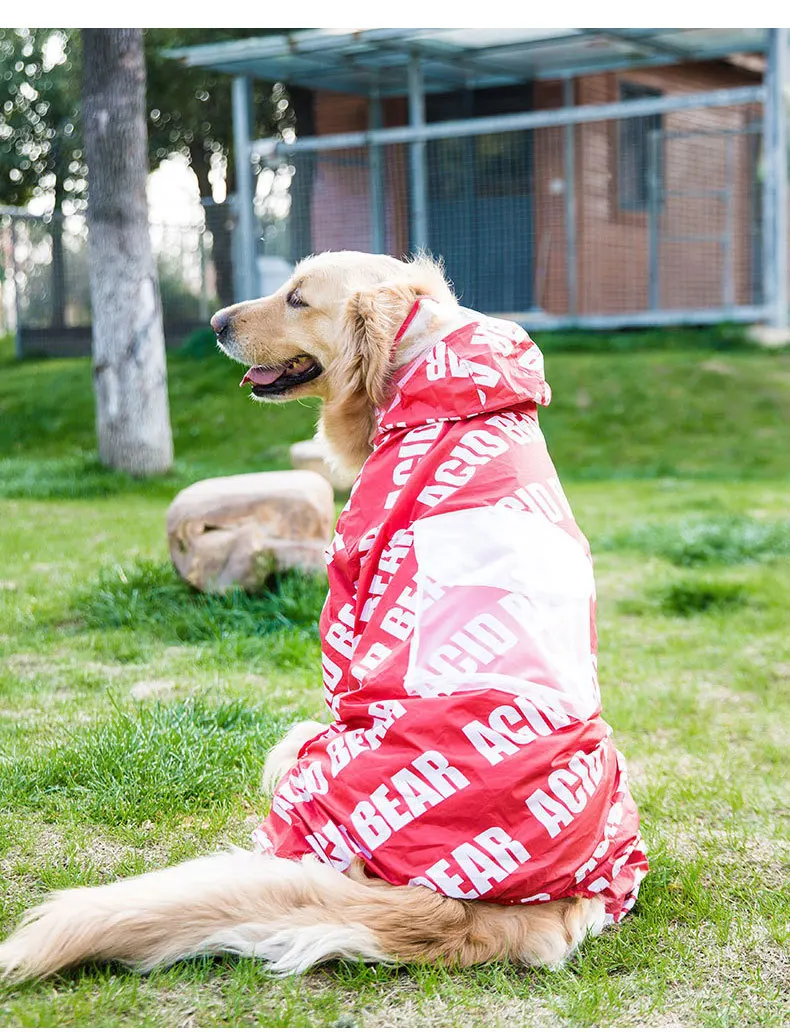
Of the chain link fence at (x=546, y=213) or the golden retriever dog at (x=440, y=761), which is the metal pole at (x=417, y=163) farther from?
the golden retriever dog at (x=440, y=761)

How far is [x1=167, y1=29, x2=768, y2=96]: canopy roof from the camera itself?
1377 cm

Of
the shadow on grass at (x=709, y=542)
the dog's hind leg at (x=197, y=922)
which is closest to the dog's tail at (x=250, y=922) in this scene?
the dog's hind leg at (x=197, y=922)

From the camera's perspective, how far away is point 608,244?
53.2 ft

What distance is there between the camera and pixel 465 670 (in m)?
2.47

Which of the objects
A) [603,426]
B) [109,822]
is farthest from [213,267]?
[109,822]

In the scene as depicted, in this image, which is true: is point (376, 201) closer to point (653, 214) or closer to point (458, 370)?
point (653, 214)

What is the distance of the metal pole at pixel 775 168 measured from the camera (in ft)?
42.0

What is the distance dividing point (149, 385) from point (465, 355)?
7.14m

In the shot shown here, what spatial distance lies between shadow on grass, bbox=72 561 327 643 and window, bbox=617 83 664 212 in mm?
11085

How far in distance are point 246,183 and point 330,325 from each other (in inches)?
504

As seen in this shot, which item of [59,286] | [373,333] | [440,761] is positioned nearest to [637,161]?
[59,286]

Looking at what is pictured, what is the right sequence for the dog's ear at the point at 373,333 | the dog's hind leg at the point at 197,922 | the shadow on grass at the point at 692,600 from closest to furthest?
the dog's hind leg at the point at 197,922, the dog's ear at the point at 373,333, the shadow on grass at the point at 692,600

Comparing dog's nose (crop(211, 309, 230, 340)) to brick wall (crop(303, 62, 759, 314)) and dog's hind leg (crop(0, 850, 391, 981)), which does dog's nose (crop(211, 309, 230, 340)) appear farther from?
brick wall (crop(303, 62, 759, 314))

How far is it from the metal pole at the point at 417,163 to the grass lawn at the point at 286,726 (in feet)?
19.9
